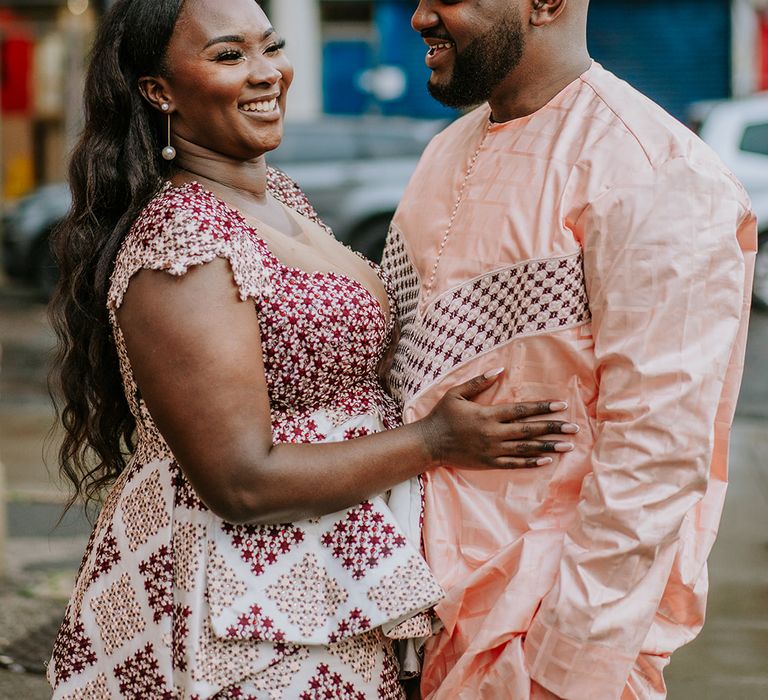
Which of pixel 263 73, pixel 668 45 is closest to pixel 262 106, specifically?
pixel 263 73

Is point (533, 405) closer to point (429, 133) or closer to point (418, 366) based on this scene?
point (418, 366)

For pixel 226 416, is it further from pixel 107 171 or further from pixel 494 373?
pixel 107 171

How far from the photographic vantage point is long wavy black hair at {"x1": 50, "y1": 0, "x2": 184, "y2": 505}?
2414 millimetres

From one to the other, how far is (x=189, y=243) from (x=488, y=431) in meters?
0.68

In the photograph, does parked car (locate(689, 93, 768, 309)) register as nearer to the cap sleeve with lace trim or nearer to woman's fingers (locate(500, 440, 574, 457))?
woman's fingers (locate(500, 440, 574, 457))

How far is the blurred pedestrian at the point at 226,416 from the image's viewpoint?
7.22ft

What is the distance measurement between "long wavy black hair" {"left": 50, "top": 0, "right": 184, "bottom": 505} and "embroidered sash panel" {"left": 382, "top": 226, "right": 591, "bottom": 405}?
63cm

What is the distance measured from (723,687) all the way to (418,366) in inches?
97.0

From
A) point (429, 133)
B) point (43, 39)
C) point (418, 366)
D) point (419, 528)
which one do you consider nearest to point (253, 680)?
point (419, 528)

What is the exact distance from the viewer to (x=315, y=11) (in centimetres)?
1680

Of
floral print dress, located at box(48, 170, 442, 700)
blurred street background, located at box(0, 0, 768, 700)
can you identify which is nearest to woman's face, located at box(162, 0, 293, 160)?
floral print dress, located at box(48, 170, 442, 700)

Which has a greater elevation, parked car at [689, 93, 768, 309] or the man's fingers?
the man's fingers

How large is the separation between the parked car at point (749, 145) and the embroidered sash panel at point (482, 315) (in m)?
9.50

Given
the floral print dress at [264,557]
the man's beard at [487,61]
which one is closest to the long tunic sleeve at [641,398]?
the floral print dress at [264,557]
